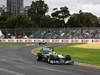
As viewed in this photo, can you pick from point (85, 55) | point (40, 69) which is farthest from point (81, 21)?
point (40, 69)

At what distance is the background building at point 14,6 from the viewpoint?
508ft

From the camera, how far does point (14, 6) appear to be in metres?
163

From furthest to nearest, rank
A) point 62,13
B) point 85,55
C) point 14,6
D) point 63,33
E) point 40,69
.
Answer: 1. point 14,6
2. point 62,13
3. point 63,33
4. point 85,55
5. point 40,69

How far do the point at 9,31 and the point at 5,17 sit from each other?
4248cm

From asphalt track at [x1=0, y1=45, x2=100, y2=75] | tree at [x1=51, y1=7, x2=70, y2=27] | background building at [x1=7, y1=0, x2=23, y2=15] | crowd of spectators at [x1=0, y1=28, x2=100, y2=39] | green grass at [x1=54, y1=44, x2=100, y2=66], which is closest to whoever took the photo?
asphalt track at [x1=0, y1=45, x2=100, y2=75]

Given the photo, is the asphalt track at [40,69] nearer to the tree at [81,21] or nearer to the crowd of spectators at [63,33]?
the crowd of spectators at [63,33]

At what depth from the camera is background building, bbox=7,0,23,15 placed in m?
155

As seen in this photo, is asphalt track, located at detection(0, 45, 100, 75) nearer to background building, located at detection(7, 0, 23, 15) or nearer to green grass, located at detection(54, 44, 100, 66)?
green grass, located at detection(54, 44, 100, 66)

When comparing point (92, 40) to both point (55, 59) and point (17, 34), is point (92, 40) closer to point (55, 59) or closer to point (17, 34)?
point (17, 34)

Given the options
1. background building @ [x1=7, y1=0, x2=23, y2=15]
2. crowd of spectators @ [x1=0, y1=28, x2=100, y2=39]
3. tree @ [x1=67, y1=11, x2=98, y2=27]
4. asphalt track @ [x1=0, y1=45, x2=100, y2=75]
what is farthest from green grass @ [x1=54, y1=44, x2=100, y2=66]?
background building @ [x1=7, y1=0, x2=23, y2=15]

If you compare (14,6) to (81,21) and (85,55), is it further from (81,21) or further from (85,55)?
(85,55)

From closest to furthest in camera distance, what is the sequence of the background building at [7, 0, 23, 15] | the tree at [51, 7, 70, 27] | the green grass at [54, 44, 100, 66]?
the green grass at [54, 44, 100, 66]
the tree at [51, 7, 70, 27]
the background building at [7, 0, 23, 15]

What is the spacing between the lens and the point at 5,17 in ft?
366

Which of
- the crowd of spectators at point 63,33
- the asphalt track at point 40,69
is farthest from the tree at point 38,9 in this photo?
the asphalt track at point 40,69
